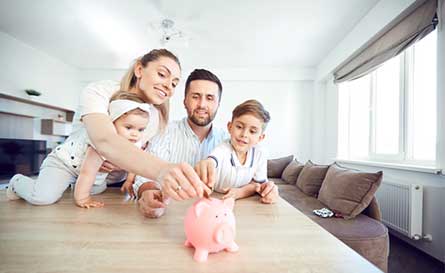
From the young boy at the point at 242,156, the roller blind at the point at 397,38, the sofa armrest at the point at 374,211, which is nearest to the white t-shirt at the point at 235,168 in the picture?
the young boy at the point at 242,156

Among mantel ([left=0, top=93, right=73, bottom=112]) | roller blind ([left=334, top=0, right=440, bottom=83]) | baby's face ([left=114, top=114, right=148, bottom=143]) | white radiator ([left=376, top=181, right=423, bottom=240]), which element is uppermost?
roller blind ([left=334, top=0, right=440, bottom=83])

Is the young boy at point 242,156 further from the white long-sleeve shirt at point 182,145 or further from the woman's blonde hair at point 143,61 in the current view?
the woman's blonde hair at point 143,61

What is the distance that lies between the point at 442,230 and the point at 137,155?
2.26 metres

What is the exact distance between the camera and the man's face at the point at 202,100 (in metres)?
1.09

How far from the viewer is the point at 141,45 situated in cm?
371

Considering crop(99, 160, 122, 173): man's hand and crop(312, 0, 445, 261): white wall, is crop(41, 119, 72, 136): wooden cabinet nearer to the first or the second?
crop(99, 160, 122, 173): man's hand

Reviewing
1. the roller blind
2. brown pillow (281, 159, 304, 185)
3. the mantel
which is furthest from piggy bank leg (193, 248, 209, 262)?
the mantel

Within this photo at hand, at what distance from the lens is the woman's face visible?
701mm

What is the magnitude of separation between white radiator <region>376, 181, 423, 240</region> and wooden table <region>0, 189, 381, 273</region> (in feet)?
6.30

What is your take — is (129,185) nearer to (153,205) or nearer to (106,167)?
(106,167)

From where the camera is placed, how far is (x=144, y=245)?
0.42m

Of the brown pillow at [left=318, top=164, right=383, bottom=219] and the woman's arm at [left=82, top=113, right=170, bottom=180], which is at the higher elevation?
the woman's arm at [left=82, top=113, right=170, bottom=180]

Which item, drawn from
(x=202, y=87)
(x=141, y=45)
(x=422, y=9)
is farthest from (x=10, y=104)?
(x=422, y=9)

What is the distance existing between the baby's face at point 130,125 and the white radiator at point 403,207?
222 cm
